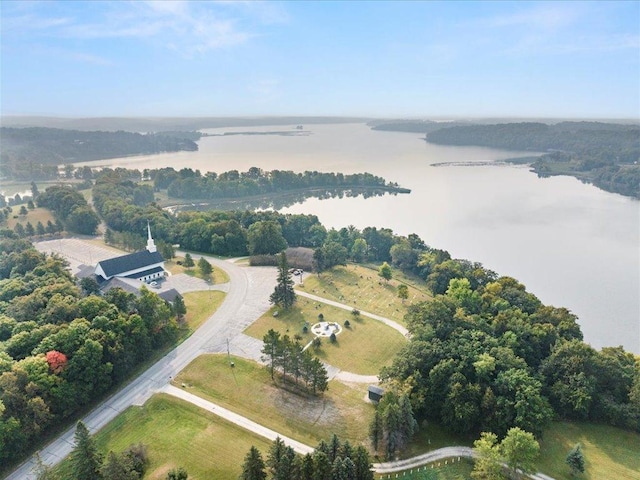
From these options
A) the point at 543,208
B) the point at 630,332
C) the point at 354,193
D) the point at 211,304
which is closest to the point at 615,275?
the point at 630,332

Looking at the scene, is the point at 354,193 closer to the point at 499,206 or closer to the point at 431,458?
the point at 499,206

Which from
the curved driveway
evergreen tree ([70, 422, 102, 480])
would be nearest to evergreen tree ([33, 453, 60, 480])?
evergreen tree ([70, 422, 102, 480])

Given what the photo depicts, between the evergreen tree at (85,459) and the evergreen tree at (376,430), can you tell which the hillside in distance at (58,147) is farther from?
the evergreen tree at (376,430)

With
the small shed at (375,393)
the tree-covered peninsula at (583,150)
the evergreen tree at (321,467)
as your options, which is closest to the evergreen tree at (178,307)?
the small shed at (375,393)

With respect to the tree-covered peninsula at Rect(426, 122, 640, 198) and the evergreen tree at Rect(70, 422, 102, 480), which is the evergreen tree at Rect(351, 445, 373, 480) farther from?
the tree-covered peninsula at Rect(426, 122, 640, 198)

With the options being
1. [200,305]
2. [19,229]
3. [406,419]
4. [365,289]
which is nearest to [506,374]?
[406,419]

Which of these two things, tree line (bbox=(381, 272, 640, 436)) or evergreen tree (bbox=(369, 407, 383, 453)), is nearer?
evergreen tree (bbox=(369, 407, 383, 453))
